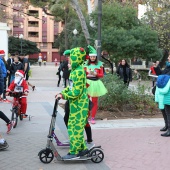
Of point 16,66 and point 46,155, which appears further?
point 16,66

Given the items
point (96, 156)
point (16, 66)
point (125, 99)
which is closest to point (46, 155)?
point (96, 156)

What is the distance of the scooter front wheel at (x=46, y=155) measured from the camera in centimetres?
578

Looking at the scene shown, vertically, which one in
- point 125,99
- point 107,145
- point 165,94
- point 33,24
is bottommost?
point 107,145

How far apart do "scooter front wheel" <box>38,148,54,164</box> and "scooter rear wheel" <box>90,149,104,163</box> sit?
2.12 feet

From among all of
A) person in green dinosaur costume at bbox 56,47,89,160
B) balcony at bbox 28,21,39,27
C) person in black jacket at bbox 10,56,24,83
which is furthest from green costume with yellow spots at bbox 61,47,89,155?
balcony at bbox 28,21,39,27

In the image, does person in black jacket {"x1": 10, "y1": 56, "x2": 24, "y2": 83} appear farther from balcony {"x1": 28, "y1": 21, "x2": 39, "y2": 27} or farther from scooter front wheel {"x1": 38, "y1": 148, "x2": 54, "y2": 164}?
balcony {"x1": 28, "y1": 21, "x2": 39, "y2": 27}

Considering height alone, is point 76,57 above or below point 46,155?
above

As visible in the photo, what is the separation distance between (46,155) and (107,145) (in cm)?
170

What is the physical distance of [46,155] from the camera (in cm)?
581

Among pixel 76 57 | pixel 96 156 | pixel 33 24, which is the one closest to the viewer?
pixel 76 57

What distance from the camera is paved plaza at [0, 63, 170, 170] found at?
229 inches

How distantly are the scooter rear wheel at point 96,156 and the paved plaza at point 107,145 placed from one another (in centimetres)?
7

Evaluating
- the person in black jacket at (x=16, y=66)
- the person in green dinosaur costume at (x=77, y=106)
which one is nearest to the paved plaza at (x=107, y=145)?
the person in green dinosaur costume at (x=77, y=106)

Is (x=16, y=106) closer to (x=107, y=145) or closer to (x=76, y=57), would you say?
(x=107, y=145)
